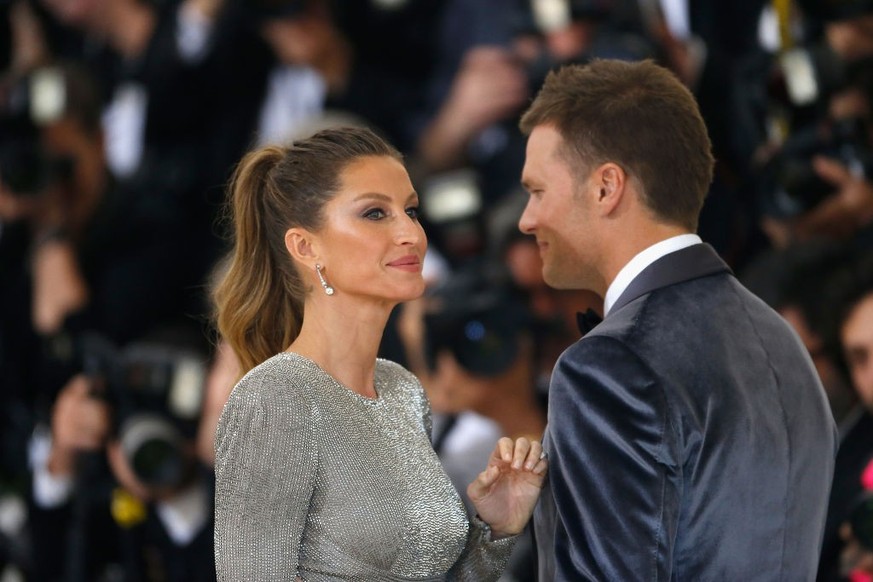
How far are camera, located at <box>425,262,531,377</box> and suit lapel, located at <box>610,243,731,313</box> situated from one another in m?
1.18

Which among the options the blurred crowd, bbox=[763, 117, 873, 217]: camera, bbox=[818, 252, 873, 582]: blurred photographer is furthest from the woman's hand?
bbox=[763, 117, 873, 217]: camera

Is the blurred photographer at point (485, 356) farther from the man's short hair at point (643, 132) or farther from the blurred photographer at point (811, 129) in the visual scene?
the man's short hair at point (643, 132)

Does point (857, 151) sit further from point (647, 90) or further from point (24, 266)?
point (24, 266)

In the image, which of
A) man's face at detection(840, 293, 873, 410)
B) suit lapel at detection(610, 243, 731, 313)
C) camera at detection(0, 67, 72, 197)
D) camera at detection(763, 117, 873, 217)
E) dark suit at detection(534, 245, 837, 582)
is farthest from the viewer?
camera at detection(0, 67, 72, 197)

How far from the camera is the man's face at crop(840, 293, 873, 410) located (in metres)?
2.75

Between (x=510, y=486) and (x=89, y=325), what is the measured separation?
2.55 m

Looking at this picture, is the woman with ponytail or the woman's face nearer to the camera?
the woman with ponytail

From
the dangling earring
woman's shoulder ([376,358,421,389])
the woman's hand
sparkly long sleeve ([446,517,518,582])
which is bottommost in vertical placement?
sparkly long sleeve ([446,517,518,582])

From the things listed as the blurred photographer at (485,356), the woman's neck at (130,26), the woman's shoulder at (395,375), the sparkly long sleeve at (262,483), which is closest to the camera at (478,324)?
the blurred photographer at (485,356)

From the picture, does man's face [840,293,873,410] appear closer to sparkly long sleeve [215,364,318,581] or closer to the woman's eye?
the woman's eye

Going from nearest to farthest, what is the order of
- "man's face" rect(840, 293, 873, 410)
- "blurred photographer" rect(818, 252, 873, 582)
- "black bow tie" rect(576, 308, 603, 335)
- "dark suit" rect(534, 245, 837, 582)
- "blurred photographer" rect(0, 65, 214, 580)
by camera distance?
"dark suit" rect(534, 245, 837, 582) → "black bow tie" rect(576, 308, 603, 335) → "blurred photographer" rect(818, 252, 873, 582) → "man's face" rect(840, 293, 873, 410) → "blurred photographer" rect(0, 65, 214, 580)

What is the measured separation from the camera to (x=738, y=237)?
3.22m

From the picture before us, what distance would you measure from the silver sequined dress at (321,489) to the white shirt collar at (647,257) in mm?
346

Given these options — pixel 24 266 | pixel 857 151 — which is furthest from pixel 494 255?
pixel 24 266
